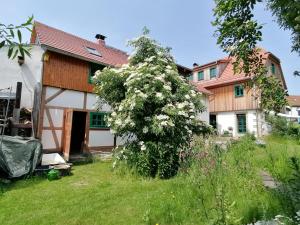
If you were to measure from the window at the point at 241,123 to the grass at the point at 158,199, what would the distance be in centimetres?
1471

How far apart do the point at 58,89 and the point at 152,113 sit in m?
5.69

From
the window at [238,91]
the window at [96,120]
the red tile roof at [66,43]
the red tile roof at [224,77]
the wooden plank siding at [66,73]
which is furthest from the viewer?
the red tile roof at [224,77]

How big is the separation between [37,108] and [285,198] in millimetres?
10256

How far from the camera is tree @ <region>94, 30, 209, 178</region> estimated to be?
8000mm

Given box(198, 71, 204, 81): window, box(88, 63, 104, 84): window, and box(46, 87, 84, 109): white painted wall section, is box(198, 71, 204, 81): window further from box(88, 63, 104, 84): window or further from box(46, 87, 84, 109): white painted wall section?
box(46, 87, 84, 109): white painted wall section

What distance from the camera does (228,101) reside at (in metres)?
22.1

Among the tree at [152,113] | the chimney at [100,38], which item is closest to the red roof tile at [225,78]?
the chimney at [100,38]

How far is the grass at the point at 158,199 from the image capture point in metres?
4.06

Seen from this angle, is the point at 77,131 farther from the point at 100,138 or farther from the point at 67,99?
the point at 67,99

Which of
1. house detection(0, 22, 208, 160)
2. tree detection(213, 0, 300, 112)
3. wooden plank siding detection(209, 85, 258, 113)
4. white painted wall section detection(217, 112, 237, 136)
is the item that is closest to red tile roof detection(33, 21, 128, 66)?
house detection(0, 22, 208, 160)

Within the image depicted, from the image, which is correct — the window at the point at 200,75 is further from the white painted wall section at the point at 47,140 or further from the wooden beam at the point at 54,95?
the white painted wall section at the point at 47,140

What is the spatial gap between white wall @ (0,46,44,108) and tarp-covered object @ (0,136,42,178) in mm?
3360

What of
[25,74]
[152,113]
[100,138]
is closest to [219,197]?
[152,113]

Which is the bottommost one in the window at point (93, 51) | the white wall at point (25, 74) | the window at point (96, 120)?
the window at point (96, 120)
